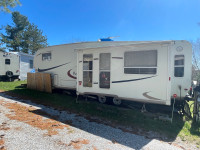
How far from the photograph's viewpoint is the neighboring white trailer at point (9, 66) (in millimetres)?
13148

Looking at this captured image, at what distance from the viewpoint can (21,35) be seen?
27078 mm

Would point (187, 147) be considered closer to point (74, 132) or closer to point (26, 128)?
point (74, 132)

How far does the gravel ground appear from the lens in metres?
2.80

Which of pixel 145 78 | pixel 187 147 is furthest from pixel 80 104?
pixel 187 147

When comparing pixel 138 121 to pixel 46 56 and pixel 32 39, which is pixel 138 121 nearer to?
pixel 46 56

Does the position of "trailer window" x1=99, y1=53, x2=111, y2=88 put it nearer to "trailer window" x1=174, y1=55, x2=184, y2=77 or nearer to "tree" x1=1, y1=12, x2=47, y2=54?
"trailer window" x1=174, y1=55, x2=184, y2=77

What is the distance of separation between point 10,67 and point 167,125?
15.1 meters

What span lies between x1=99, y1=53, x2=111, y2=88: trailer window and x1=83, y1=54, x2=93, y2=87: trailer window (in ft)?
1.63

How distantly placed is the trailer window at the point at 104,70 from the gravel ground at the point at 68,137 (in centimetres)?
192

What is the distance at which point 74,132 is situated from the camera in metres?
3.44

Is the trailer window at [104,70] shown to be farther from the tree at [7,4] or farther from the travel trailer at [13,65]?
the travel trailer at [13,65]

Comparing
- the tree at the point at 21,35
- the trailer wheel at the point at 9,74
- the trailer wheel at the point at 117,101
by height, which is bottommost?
the trailer wheel at the point at 117,101

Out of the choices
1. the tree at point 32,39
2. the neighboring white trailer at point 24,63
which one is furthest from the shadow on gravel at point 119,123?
the tree at point 32,39

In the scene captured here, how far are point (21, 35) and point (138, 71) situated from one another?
29.4 metres
